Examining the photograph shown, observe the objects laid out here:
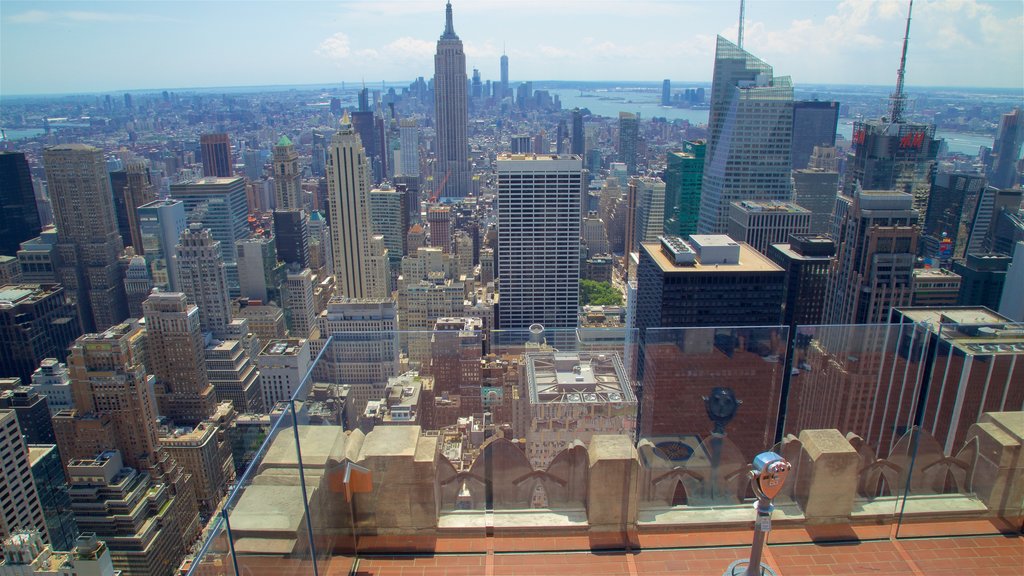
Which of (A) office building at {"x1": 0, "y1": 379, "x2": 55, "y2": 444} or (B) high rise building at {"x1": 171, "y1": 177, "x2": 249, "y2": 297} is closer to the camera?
(A) office building at {"x1": 0, "y1": 379, "x2": 55, "y2": 444}

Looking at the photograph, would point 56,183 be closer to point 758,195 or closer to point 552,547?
point 758,195

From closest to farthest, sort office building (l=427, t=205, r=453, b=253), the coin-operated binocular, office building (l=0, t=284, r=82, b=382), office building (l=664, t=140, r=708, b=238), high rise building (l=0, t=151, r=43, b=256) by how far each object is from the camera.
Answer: the coin-operated binocular, office building (l=0, t=284, r=82, b=382), high rise building (l=0, t=151, r=43, b=256), office building (l=664, t=140, r=708, b=238), office building (l=427, t=205, r=453, b=253)

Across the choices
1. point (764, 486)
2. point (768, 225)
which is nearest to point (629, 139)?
point (768, 225)

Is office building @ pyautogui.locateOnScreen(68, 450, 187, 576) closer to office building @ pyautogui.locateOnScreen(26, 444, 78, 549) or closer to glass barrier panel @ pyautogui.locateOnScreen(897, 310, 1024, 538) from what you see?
office building @ pyautogui.locateOnScreen(26, 444, 78, 549)

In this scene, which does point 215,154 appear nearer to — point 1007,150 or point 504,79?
point 1007,150

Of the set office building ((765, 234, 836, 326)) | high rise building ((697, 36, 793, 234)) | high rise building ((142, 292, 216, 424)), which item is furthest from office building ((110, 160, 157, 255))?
office building ((765, 234, 836, 326))

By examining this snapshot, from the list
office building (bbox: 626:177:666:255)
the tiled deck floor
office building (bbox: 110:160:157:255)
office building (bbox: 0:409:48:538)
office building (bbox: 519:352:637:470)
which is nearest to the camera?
the tiled deck floor
